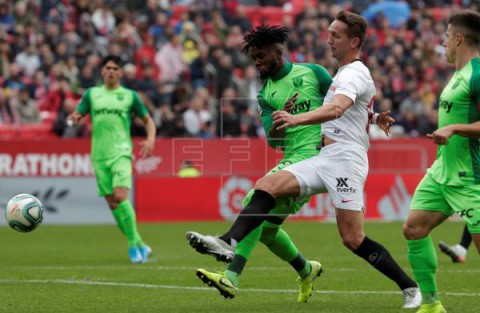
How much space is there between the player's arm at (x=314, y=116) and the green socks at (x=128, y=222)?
6661mm

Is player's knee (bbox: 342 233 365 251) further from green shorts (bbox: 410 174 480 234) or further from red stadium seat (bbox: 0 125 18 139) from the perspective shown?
red stadium seat (bbox: 0 125 18 139)

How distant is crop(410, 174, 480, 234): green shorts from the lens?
8422mm

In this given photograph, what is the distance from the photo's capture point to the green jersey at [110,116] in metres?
15.2

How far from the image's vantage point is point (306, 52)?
2877 centimetres

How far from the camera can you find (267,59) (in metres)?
9.94

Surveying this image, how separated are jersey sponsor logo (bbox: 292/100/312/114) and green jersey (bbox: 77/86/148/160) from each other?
18.3 feet

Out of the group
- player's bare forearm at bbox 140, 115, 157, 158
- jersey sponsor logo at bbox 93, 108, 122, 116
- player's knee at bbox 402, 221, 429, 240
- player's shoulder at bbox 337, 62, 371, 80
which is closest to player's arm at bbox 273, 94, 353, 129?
player's shoulder at bbox 337, 62, 371, 80

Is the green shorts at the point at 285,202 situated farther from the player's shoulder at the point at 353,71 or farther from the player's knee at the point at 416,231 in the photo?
the player's knee at the point at 416,231

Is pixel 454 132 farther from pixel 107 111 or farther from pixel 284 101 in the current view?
pixel 107 111

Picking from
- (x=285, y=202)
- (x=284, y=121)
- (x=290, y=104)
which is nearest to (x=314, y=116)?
(x=284, y=121)

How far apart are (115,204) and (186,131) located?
30.1ft

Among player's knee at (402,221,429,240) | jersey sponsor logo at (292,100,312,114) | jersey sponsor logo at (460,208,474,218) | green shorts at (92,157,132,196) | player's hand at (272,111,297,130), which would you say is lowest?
green shorts at (92,157,132,196)

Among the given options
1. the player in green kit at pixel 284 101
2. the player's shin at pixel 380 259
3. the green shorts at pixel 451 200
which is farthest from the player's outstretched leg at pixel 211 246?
the green shorts at pixel 451 200

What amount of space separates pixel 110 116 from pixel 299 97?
5.79m
